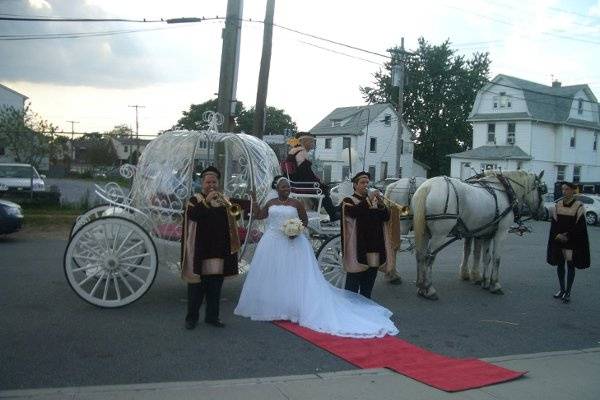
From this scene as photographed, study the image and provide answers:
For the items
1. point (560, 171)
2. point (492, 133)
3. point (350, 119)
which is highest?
point (350, 119)

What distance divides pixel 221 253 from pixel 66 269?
1.95m

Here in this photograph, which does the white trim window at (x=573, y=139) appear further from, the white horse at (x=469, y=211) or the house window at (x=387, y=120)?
the white horse at (x=469, y=211)

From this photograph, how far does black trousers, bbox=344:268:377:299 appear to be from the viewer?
25.8ft

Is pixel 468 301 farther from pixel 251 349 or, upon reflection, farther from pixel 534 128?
pixel 534 128

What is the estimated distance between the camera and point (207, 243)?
655 centimetres

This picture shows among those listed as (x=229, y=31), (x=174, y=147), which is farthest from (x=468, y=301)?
(x=229, y=31)

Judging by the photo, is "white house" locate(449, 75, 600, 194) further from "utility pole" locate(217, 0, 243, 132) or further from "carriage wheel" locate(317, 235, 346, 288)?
"carriage wheel" locate(317, 235, 346, 288)

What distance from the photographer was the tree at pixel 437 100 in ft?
190

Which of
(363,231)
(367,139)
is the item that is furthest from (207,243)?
(367,139)

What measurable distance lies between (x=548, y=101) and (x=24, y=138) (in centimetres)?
3638

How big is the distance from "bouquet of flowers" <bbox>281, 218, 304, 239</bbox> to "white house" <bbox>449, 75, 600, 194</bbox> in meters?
35.9

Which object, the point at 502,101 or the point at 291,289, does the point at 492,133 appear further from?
the point at 291,289

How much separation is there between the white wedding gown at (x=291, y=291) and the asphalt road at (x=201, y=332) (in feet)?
0.90

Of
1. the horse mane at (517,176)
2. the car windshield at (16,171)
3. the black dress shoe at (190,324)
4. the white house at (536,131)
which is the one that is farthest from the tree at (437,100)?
the black dress shoe at (190,324)
